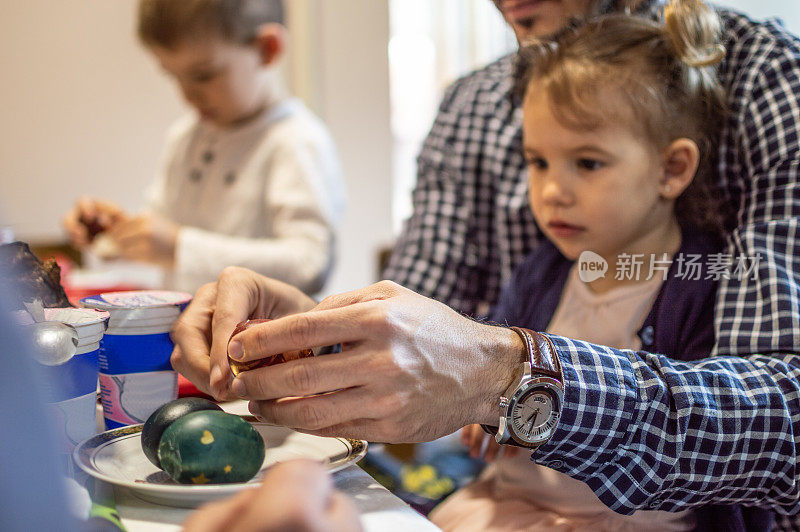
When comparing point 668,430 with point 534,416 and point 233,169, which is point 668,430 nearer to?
point 534,416

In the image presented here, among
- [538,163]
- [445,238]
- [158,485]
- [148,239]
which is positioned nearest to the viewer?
[158,485]

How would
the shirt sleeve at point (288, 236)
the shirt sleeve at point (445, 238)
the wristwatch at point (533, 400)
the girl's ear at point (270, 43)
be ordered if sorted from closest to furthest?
the wristwatch at point (533, 400)
the shirt sleeve at point (445, 238)
the shirt sleeve at point (288, 236)
the girl's ear at point (270, 43)

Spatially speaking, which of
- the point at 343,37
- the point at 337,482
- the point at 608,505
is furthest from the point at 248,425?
the point at 343,37

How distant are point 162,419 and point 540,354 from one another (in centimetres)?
28

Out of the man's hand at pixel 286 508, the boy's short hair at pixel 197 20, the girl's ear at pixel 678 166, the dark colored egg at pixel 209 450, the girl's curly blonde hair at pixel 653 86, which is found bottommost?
the dark colored egg at pixel 209 450

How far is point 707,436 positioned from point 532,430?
154 millimetres

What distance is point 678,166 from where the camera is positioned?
30.3 inches

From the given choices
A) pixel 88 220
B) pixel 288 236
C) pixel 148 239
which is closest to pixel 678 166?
pixel 288 236

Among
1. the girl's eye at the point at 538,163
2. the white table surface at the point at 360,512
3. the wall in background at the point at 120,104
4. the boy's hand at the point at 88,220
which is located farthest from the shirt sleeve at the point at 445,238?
the wall in background at the point at 120,104

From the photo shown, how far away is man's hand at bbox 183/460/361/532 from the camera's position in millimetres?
272

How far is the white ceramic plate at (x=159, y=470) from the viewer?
1.38 feet

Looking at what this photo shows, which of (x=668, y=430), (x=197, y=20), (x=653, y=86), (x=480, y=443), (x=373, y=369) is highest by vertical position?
(x=197, y=20)

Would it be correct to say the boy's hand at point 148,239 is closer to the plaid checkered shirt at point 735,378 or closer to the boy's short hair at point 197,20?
the boy's short hair at point 197,20

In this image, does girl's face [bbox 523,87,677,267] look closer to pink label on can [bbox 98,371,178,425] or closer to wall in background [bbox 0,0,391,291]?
pink label on can [bbox 98,371,178,425]
